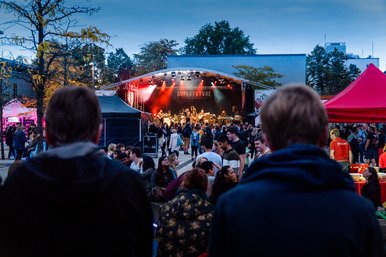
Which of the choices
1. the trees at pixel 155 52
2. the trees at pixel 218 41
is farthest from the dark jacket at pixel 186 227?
the trees at pixel 218 41

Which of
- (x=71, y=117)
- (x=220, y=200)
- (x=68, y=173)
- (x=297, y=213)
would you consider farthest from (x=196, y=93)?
(x=297, y=213)

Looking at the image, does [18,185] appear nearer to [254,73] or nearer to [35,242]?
[35,242]

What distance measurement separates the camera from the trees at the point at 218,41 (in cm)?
8500

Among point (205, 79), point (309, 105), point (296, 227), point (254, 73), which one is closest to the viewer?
point (296, 227)

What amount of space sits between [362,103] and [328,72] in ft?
191

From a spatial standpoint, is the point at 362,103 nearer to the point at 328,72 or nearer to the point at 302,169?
the point at 302,169

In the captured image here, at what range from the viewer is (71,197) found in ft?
5.69

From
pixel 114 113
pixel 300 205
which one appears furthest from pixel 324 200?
pixel 114 113

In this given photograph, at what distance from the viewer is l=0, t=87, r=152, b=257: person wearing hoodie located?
5.78 ft

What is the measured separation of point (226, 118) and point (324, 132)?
35.5 meters

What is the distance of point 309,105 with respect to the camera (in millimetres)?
1658

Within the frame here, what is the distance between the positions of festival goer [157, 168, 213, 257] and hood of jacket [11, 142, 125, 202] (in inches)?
78.2

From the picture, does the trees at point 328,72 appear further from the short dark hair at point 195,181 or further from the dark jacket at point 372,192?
the short dark hair at point 195,181

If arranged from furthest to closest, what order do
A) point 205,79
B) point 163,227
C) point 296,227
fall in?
1. point 205,79
2. point 163,227
3. point 296,227
